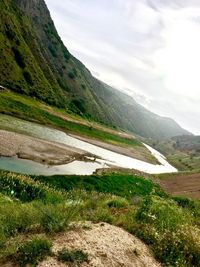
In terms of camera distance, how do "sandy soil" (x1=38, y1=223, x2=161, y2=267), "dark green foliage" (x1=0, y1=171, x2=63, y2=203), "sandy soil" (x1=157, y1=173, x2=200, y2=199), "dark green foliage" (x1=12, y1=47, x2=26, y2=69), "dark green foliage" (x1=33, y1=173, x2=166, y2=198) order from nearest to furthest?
"sandy soil" (x1=38, y1=223, x2=161, y2=267)
"dark green foliage" (x1=0, y1=171, x2=63, y2=203)
"dark green foliage" (x1=33, y1=173, x2=166, y2=198)
"sandy soil" (x1=157, y1=173, x2=200, y2=199)
"dark green foliage" (x1=12, y1=47, x2=26, y2=69)

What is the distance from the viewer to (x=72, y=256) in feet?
36.9

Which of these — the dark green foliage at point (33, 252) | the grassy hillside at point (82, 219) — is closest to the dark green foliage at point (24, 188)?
the grassy hillside at point (82, 219)

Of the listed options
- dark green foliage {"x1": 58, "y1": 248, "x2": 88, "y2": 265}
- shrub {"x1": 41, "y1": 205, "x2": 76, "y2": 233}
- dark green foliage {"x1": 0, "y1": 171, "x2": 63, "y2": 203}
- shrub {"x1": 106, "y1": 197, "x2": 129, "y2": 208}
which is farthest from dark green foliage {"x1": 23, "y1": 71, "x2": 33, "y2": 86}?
dark green foliage {"x1": 58, "y1": 248, "x2": 88, "y2": 265}

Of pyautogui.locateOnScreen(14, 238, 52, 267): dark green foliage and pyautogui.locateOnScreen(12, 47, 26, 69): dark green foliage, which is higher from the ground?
pyautogui.locateOnScreen(12, 47, 26, 69): dark green foliage

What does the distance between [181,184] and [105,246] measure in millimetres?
57253

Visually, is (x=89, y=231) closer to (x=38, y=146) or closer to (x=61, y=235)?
(x=61, y=235)

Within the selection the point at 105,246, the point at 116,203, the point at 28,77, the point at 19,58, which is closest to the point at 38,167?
the point at 116,203

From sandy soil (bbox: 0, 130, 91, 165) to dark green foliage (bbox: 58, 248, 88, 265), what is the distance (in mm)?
33323

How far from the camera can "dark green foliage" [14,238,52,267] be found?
34.7 feet

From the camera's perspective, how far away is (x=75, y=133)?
9931 cm

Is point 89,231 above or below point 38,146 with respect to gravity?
above

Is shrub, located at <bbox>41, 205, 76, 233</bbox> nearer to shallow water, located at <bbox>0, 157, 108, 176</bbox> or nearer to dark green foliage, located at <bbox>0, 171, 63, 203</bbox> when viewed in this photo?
dark green foliage, located at <bbox>0, 171, 63, 203</bbox>

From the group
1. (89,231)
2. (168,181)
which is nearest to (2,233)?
(89,231)

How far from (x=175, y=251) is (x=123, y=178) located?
122ft
